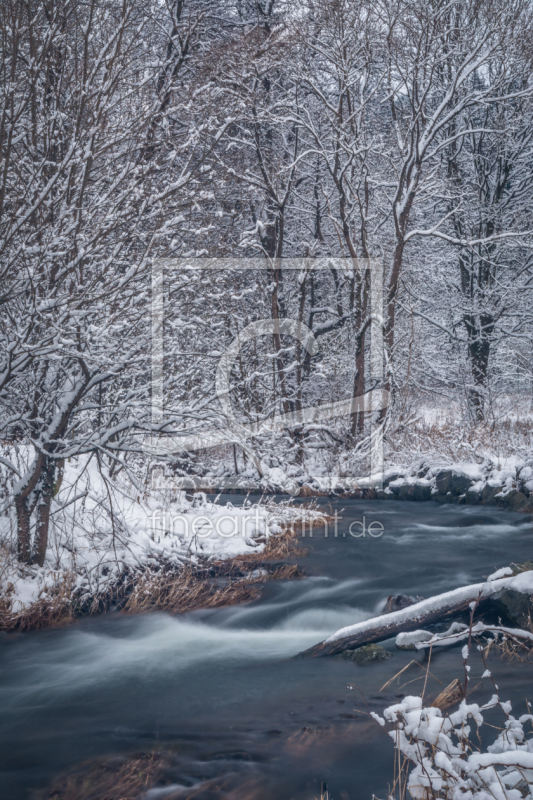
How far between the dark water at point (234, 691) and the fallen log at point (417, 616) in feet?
0.74

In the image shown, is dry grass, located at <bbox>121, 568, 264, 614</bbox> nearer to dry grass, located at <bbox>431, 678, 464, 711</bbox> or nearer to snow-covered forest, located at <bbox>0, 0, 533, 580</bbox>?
snow-covered forest, located at <bbox>0, 0, 533, 580</bbox>

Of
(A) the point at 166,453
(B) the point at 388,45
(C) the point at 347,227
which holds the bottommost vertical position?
(A) the point at 166,453

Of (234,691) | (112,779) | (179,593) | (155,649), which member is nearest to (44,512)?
(179,593)

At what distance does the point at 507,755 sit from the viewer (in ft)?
6.86

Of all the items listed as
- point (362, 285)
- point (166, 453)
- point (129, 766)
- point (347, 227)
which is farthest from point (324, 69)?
point (129, 766)

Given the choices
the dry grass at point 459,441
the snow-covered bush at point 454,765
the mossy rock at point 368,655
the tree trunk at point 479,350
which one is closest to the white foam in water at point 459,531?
the dry grass at point 459,441

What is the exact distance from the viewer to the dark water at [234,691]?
371 centimetres

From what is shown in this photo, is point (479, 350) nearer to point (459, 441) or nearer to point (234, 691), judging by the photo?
point (459, 441)

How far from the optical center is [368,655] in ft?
16.3

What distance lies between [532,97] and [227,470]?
479 inches

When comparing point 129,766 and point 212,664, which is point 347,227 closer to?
point 212,664
